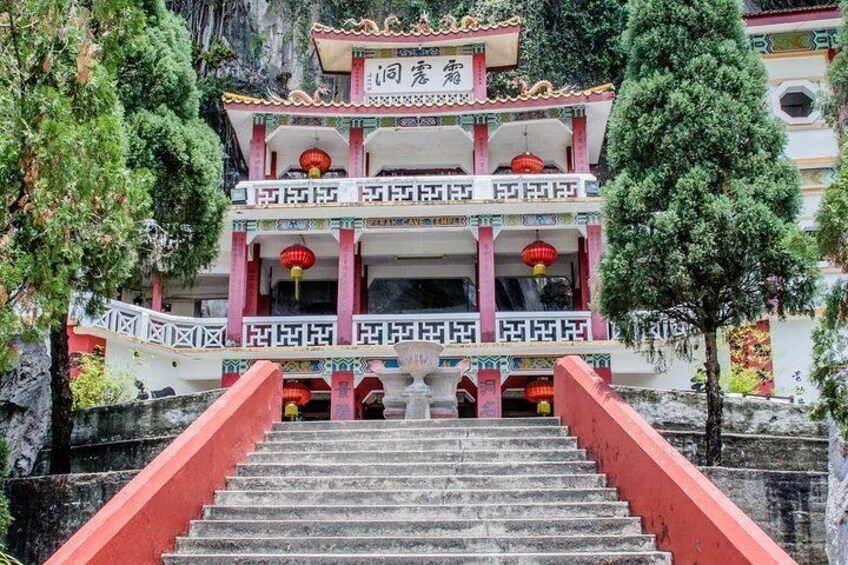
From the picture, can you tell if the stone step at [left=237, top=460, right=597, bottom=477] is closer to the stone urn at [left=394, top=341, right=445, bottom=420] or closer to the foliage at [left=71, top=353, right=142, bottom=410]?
the stone urn at [left=394, top=341, right=445, bottom=420]

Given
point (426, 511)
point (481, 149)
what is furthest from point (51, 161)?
point (481, 149)

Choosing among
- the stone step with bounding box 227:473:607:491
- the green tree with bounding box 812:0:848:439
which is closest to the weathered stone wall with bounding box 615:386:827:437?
the green tree with bounding box 812:0:848:439

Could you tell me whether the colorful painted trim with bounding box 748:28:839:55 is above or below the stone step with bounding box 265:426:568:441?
above

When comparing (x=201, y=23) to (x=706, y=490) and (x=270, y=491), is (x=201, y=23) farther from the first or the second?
(x=706, y=490)

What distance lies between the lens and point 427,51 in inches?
717

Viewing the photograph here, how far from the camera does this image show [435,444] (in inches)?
344

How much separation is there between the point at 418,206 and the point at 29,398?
7816 mm

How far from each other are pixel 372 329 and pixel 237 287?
2699 mm

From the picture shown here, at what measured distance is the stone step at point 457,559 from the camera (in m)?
6.23

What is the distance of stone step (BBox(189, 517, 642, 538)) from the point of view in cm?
676

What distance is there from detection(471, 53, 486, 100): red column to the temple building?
0.03 m

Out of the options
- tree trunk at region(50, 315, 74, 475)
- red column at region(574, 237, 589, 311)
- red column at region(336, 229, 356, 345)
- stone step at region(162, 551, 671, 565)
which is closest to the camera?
stone step at region(162, 551, 671, 565)

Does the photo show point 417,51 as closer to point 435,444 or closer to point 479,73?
point 479,73

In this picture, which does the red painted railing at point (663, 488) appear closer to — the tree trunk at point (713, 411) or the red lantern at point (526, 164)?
the tree trunk at point (713, 411)
